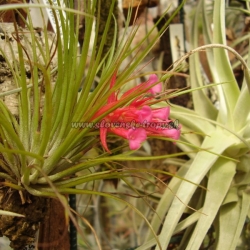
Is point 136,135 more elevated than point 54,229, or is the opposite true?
point 136,135

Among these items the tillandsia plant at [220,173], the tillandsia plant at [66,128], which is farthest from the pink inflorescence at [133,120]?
the tillandsia plant at [220,173]

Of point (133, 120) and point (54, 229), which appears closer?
point (133, 120)

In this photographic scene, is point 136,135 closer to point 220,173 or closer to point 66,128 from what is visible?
point 66,128

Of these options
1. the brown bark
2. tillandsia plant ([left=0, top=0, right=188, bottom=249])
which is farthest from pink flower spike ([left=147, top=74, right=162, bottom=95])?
the brown bark

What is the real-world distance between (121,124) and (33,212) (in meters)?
0.19

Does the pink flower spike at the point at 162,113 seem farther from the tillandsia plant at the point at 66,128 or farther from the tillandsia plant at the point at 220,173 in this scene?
the tillandsia plant at the point at 220,173

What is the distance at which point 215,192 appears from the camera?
678 millimetres

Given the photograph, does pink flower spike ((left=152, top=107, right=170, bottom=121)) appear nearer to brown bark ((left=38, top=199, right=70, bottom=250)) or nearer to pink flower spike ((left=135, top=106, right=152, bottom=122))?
pink flower spike ((left=135, top=106, right=152, bottom=122))

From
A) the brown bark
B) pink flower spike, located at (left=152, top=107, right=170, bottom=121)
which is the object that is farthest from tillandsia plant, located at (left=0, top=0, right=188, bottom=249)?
the brown bark

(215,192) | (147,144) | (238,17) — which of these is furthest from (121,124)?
(238,17)

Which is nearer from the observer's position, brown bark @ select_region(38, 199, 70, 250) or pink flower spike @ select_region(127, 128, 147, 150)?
pink flower spike @ select_region(127, 128, 147, 150)

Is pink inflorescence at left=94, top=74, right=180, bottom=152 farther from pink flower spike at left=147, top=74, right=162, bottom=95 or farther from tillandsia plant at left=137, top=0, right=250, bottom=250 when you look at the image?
tillandsia plant at left=137, top=0, right=250, bottom=250

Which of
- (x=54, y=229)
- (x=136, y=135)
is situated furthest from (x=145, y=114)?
(x=54, y=229)

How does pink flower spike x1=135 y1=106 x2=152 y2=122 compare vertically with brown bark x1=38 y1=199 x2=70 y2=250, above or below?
above
